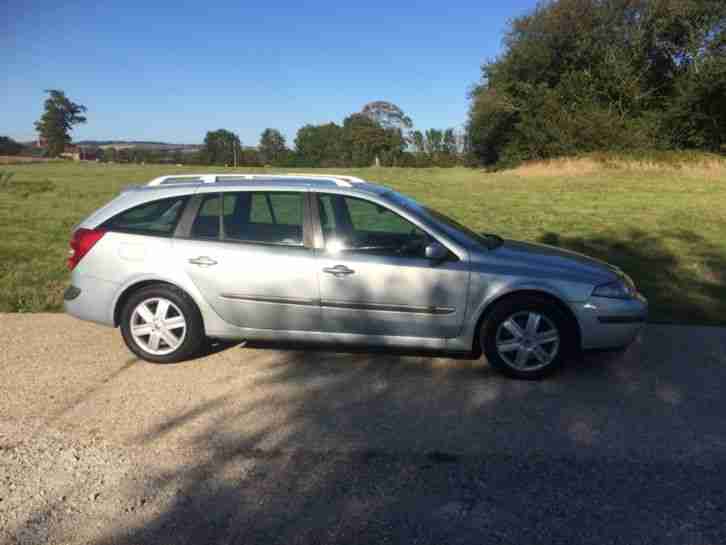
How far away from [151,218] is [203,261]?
0.64 m

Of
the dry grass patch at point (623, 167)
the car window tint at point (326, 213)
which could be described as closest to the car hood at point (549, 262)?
the car window tint at point (326, 213)

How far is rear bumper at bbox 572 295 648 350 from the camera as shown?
4.57m

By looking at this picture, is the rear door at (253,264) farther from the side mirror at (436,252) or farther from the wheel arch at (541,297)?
the wheel arch at (541,297)

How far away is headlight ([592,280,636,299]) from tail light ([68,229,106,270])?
3979 millimetres

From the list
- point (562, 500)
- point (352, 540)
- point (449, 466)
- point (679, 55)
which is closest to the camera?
point (352, 540)

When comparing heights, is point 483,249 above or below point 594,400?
above

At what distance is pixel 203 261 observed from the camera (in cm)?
484

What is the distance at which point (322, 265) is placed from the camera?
470cm

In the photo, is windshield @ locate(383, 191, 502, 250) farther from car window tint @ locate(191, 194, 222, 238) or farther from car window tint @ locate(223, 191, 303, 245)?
car window tint @ locate(191, 194, 222, 238)

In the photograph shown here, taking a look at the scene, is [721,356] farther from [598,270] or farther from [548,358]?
[548,358]

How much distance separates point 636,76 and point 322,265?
41.7m

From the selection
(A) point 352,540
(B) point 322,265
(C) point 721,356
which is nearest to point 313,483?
(A) point 352,540

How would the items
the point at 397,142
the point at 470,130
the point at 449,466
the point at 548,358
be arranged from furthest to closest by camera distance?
the point at 397,142 → the point at 470,130 → the point at 548,358 → the point at 449,466

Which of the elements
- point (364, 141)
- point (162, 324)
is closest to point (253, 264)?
point (162, 324)
